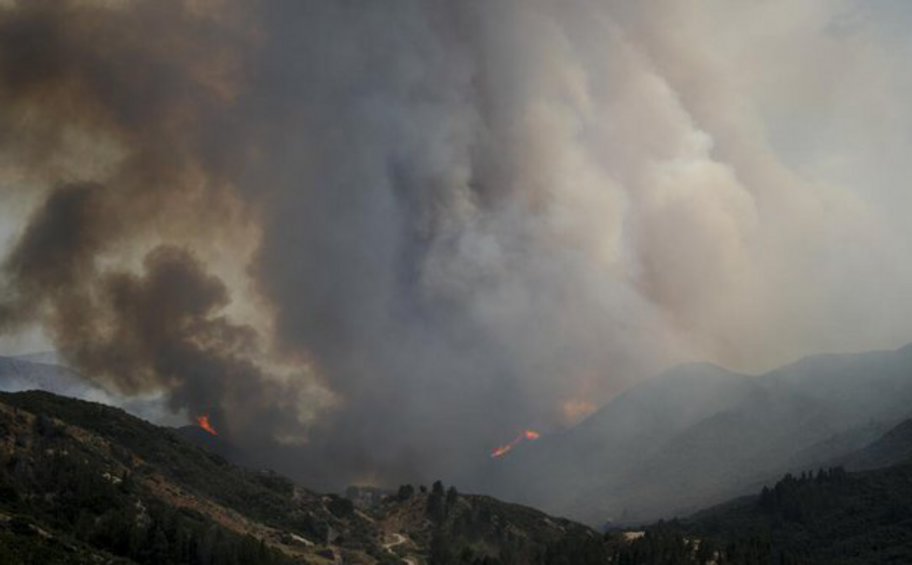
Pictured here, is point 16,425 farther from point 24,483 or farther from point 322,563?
point 322,563

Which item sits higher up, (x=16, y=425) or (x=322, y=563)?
(x=16, y=425)

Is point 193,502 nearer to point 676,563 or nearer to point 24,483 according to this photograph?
point 24,483

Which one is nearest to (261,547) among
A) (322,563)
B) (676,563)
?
(322,563)

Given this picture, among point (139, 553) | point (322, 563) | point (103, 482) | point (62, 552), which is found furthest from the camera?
point (322, 563)

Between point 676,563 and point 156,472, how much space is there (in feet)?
423

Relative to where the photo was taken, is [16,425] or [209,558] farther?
[16,425]

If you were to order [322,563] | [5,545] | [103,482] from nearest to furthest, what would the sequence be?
[5,545]
[103,482]
[322,563]

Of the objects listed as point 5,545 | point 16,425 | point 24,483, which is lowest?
point 5,545

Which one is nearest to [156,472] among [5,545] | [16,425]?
[16,425]

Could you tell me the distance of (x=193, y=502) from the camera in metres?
186

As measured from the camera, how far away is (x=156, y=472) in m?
193

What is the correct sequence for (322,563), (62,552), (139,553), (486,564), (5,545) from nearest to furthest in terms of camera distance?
1. (5,545)
2. (62,552)
3. (139,553)
4. (322,563)
5. (486,564)

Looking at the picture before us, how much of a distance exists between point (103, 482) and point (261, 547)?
32.6 meters

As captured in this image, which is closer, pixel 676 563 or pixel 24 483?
pixel 24 483
